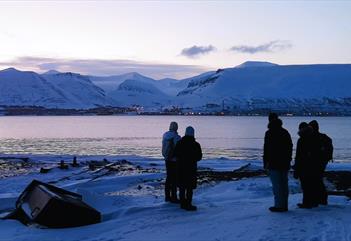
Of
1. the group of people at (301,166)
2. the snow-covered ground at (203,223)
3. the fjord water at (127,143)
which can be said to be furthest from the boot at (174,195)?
the fjord water at (127,143)

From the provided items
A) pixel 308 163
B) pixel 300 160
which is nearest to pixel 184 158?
pixel 300 160

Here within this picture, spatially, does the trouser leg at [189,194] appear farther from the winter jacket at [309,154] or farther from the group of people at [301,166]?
the winter jacket at [309,154]

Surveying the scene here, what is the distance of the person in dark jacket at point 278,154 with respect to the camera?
1083cm

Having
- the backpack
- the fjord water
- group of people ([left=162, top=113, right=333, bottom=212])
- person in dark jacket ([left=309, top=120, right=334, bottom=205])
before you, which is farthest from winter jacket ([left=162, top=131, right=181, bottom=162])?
the fjord water

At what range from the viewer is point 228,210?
11758 millimetres

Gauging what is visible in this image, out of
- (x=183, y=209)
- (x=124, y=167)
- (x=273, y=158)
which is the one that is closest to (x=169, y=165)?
(x=183, y=209)

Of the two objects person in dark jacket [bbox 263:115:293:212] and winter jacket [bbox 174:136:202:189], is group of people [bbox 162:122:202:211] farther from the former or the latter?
person in dark jacket [bbox 263:115:293:212]

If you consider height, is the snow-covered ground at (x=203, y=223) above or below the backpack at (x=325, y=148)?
below

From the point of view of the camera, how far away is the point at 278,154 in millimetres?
10844

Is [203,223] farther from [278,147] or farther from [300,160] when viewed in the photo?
[300,160]

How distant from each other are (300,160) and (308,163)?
0.18m

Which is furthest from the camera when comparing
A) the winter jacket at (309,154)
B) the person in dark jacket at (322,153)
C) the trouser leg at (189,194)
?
the trouser leg at (189,194)

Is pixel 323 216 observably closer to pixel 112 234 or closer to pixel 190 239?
pixel 190 239

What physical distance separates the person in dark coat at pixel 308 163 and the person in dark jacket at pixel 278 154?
2.21 feet
